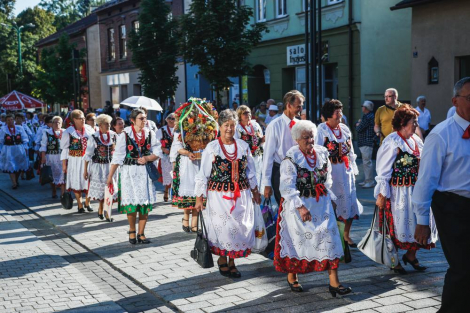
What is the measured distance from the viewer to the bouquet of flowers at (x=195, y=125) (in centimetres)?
898

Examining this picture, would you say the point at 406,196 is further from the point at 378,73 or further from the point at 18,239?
the point at 378,73

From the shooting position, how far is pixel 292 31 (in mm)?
23516

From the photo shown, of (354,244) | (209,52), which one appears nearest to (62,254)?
(354,244)

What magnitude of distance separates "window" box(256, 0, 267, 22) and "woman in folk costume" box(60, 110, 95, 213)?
14962mm

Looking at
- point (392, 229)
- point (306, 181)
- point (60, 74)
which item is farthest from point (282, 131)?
point (60, 74)

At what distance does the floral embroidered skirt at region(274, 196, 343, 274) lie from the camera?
5754mm

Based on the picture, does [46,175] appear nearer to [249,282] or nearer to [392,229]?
[249,282]

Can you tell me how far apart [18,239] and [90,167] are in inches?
81.9

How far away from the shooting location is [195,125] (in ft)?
29.5

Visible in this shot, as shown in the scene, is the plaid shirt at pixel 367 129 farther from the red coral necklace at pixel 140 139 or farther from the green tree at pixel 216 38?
the red coral necklace at pixel 140 139

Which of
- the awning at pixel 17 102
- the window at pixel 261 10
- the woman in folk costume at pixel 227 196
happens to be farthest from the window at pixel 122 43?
the woman in folk costume at pixel 227 196

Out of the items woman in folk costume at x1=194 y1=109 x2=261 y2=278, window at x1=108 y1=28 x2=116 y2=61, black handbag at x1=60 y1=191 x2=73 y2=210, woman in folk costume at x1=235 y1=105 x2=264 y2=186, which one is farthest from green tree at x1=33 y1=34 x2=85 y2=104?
woman in folk costume at x1=194 y1=109 x2=261 y2=278

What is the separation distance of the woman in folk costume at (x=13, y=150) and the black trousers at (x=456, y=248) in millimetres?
14100

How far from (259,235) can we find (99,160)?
5.12m
